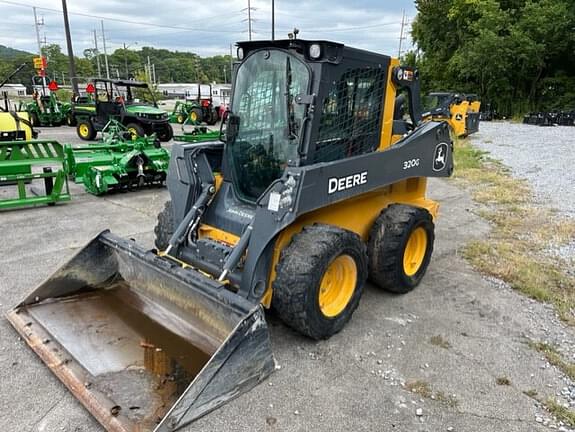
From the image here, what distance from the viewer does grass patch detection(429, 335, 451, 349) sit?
11.3 ft

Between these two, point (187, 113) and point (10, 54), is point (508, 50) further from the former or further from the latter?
point (10, 54)

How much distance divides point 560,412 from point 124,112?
13.8 m

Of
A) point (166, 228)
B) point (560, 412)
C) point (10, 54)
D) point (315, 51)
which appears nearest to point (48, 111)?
point (166, 228)

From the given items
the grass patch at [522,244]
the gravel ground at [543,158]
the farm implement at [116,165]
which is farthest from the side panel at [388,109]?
the farm implement at [116,165]

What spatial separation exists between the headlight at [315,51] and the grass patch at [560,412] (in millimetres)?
2713

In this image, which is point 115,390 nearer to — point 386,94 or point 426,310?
point 426,310

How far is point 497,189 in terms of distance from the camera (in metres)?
8.73

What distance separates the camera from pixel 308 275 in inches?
120

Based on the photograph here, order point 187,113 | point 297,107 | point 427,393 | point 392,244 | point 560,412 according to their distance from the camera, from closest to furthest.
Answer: point 560,412 → point 427,393 → point 297,107 → point 392,244 → point 187,113

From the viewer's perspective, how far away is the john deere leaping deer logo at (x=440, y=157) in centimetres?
459

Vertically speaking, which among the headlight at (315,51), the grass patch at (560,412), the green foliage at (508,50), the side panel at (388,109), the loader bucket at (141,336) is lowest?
the grass patch at (560,412)

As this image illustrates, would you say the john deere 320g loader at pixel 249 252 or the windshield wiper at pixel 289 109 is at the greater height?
the windshield wiper at pixel 289 109

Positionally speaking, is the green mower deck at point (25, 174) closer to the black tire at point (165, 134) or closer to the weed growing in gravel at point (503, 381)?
the weed growing in gravel at point (503, 381)

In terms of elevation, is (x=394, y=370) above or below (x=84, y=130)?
below
